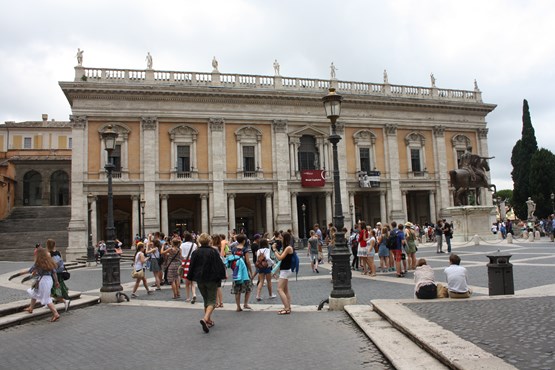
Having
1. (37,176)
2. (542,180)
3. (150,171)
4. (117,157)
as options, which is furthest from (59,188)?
(542,180)

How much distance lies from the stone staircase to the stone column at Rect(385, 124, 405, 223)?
26.3 m

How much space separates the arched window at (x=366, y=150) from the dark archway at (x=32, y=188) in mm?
33162

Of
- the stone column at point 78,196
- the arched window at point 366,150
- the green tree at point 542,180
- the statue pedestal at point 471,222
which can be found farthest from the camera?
the green tree at point 542,180

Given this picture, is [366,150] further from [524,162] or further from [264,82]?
[524,162]

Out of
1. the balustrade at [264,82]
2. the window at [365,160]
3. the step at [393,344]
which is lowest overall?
the step at [393,344]

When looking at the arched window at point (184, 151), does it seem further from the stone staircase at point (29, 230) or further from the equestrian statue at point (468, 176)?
the equestrian statue at point (468, 176)

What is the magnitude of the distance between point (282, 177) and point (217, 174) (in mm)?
5224

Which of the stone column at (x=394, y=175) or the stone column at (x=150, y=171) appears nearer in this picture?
the stone column at (x=150, y=171)

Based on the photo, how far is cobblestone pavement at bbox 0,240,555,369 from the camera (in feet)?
19.6

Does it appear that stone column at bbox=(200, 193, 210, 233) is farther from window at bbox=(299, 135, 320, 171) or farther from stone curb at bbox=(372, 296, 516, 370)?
stone curb at bbox=(372, 296, 516, 370)

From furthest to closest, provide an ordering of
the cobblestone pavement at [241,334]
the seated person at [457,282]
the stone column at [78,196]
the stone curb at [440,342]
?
the stone column at [78,196] → the seated person at [457,282] → the cobblestone pavement at [241,334] → the stone curb at [440,342]

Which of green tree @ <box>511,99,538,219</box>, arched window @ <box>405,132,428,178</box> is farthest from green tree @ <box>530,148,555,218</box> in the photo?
arched window @ <box>405,132,428,178</box>

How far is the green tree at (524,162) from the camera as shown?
5653 cm

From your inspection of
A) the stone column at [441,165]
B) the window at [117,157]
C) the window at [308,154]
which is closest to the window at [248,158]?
the window at [308,154]
